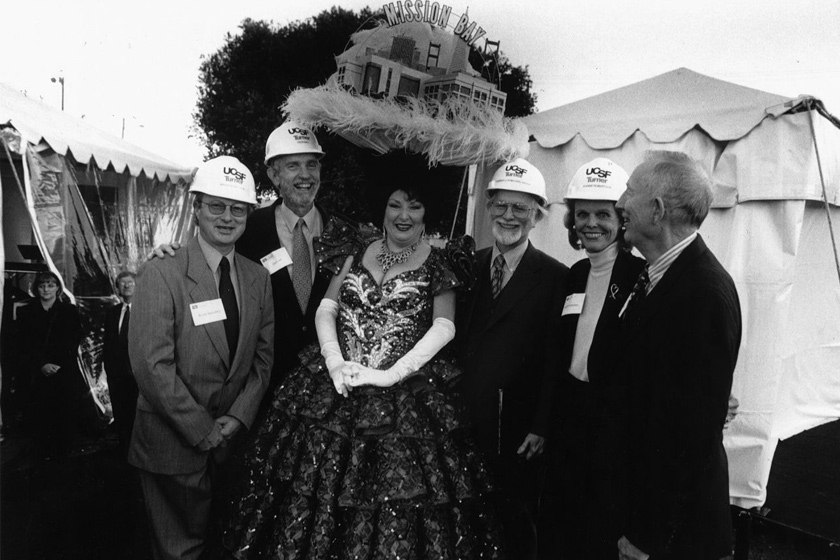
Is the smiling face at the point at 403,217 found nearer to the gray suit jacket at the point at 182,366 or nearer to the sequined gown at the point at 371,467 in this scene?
the sequined gown at the point at 371,467

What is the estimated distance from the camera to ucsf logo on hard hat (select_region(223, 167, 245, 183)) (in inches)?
106

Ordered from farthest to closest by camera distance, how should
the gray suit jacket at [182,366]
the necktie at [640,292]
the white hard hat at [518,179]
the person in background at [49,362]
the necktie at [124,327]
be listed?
1. the necktie at [124,327]
2. the person in background at [49,362]
3. the white hard hat at [518,179]
4. the gray suit jacket at [182,366]
5. the necktie at [640,292]

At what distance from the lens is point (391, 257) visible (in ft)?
9.04

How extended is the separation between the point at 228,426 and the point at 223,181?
1.11 meters

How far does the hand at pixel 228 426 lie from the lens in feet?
8.65

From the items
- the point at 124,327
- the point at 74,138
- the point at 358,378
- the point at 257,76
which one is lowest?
the point at 124,327

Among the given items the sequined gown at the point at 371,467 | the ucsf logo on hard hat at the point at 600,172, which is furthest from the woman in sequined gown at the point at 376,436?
the ucsf logo on hard hat at the point at 600,172

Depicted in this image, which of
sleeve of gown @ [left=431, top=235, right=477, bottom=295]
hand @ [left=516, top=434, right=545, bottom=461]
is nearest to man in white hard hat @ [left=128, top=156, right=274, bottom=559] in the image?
sleeve of gown @ [left=431, top=235, right=477, bottom=295]

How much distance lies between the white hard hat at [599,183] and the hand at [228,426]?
6.12 ft

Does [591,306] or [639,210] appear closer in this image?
[639,210]

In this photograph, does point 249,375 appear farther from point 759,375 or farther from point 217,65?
point 217,65

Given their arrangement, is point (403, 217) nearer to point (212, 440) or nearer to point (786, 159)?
Result: point (212, 440)

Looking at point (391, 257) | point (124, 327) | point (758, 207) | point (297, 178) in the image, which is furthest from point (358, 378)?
point (124, 327)

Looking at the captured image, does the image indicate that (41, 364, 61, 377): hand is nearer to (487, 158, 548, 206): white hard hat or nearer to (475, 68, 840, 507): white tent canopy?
(487, 158, 548, 206): white hard hat
